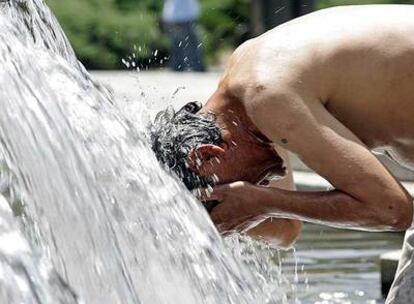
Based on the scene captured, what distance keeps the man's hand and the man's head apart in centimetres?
6

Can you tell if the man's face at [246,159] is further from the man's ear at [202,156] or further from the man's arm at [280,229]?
the man's arm at [280,229]

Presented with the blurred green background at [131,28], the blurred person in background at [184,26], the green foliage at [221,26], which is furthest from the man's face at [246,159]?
the green foliage at [221,26]

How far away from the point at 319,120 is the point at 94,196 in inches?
28.4

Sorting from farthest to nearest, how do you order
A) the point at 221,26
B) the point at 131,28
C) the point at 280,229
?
the point at 221,26, the point at 131,28, the point at 280,229

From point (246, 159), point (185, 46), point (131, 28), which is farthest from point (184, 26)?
point (246, 159)

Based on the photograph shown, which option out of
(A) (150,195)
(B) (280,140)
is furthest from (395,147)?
(A) (150,195)

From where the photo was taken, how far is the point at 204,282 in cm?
498

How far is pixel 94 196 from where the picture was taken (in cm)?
467

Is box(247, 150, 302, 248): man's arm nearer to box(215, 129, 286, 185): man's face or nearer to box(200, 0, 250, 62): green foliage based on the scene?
box(215, 129, 286, 185): man's face

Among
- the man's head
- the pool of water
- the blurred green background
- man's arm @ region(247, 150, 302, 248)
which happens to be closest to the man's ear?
the man's head

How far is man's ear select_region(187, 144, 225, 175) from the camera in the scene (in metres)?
5.02

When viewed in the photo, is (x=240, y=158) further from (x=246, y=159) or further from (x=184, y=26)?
(x=184, y=26)

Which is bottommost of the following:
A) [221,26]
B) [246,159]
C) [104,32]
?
[221,26]

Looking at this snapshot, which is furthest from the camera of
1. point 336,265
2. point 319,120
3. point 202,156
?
point 336,265
